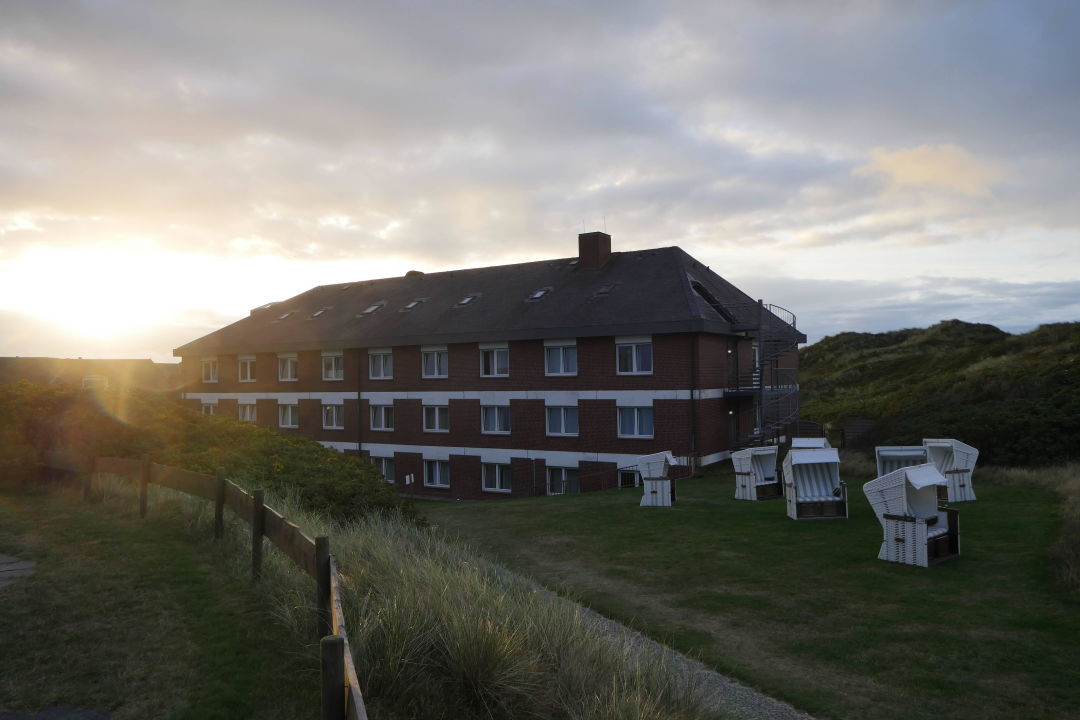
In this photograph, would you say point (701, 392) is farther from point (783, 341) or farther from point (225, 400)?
point (225, 400)

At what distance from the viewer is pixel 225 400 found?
150ft

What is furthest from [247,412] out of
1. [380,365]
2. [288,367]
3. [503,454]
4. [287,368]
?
[503,454]

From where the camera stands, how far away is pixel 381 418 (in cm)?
3819

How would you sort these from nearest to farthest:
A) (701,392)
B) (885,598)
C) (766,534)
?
(885,598) → (766,534) → (701,392)

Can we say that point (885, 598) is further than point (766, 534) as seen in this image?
No

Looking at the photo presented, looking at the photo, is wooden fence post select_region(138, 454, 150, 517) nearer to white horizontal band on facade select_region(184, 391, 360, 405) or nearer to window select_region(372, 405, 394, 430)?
window select_region(372, 405, 394, 430)

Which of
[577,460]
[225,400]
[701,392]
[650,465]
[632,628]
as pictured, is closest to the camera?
[632,628]

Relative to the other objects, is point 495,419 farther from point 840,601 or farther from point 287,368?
point 840,601

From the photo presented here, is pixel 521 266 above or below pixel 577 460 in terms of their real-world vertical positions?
above

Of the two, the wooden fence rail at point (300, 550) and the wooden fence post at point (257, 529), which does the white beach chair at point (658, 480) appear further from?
the wooden fence post at point (257, 529)

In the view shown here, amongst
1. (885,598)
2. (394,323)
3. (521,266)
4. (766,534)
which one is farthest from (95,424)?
(521,266)

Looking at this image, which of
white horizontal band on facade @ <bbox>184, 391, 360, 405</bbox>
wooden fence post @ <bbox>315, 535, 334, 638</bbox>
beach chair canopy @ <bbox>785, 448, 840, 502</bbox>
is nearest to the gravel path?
wooden fence post @ <bbox>315, 535, 334, 638</bbox>

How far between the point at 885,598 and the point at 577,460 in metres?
21.6

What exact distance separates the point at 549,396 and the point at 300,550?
25155 millimetres
